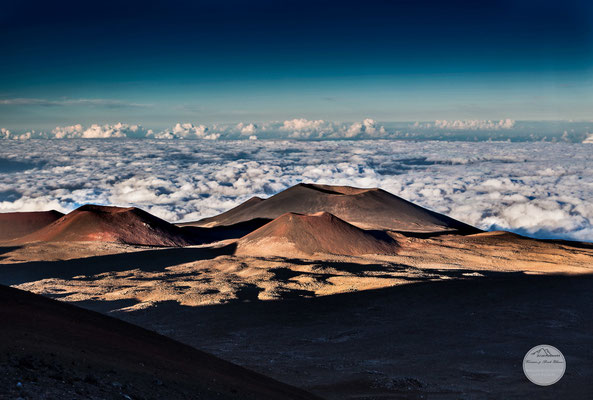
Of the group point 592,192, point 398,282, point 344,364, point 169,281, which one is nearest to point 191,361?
point 344,364

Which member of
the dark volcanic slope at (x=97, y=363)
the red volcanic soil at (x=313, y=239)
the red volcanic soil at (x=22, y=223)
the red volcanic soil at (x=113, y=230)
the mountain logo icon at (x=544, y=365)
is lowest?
the red volcanic soil at (x=22, y=223)

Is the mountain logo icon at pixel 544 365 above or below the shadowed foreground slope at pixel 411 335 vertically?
above

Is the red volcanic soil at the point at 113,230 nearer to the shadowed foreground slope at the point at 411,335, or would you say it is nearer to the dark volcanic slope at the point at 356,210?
the dark volcanic slope at the point at 356,210

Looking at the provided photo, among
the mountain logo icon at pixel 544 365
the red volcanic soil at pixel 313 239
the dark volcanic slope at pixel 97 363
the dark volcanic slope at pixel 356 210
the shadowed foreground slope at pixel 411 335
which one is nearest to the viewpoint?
the dark volcanic slope at pixel 97 363

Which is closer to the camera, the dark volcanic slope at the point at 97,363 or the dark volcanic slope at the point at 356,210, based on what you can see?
the dark volcanic slope at the point at 97,363

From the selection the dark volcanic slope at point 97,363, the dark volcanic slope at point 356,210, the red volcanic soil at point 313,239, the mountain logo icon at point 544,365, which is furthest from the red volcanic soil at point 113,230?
the mountain logo icon at point 544,365
